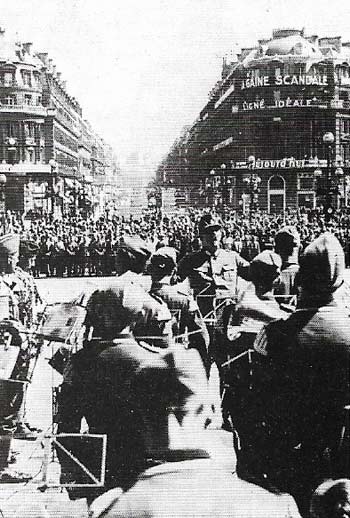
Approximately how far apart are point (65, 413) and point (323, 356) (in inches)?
67.6

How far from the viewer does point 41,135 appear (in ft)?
96.8

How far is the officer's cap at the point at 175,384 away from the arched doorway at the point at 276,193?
46489 mm

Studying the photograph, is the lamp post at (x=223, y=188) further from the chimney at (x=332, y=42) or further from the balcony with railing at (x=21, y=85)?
the balcony with railing at (x=21, y=85)

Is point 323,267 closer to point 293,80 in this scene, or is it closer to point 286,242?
point 286,242

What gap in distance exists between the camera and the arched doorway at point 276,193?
4921 cm

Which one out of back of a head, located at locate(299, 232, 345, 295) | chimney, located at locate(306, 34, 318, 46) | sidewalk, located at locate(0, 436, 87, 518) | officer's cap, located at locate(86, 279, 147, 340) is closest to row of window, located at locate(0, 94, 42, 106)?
sidewalk, located at locate(0, 436, 87, 518)

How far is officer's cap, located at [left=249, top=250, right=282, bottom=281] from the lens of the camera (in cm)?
493

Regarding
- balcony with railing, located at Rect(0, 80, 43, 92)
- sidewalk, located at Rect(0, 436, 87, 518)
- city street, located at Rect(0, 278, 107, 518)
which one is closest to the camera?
sidewalk, located at Rect(0, 436, 87, 518)

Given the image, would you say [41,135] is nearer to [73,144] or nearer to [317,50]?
[73,144]

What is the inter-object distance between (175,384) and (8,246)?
3833 millimetres

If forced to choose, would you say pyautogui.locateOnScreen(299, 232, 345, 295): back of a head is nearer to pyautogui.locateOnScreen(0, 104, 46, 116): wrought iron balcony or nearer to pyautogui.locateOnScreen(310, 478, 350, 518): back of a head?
pyautogui.locateOnScreen(310, 478, 350, 518): back of a head

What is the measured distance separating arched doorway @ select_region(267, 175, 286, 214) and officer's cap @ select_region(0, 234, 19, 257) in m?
43.1

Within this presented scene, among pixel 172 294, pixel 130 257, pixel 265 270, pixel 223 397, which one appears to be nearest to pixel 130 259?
pixel 130 257

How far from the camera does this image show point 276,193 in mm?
49375
